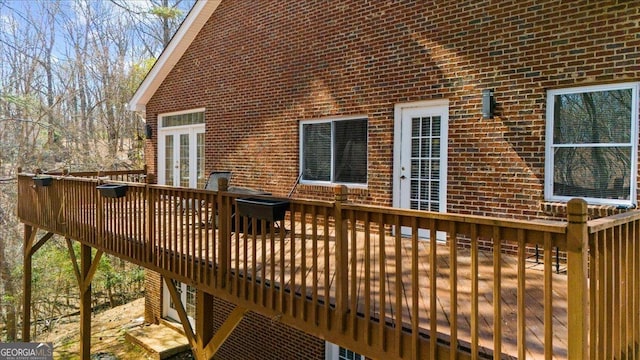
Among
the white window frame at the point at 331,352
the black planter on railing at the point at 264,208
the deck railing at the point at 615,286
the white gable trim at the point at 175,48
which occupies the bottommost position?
the white window frame at the point at 331,352

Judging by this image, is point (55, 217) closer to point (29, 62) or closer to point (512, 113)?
point (512, 113)

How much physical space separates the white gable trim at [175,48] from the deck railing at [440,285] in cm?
528

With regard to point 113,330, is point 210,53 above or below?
above

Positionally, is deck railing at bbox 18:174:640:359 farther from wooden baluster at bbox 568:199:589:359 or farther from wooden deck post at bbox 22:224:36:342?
wooden deck post at bbox 22:224:36:342

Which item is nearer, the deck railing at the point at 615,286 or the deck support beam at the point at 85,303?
the deck railing at the point at 615,286

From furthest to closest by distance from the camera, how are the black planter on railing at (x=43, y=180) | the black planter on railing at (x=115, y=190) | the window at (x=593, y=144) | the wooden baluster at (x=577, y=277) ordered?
the black planter on railing at (x=43, y=180) → the black planter on railing at (x=115, y=190) → the window at (x=593, y=144) → the wooden baluster at (x=577, y=277)

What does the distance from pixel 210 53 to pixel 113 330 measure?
7967 millimetres

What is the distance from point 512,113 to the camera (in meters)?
4.73

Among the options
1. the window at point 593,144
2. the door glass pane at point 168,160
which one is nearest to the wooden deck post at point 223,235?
the window at point 593,144

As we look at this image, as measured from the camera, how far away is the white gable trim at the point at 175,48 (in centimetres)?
885

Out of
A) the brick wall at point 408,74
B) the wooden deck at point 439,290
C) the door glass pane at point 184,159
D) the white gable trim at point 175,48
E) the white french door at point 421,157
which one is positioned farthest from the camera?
the door glass pane at point 184,159

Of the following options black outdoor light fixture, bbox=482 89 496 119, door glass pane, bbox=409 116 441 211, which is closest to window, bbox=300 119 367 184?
door glass pane, bbox=409 116 441 211

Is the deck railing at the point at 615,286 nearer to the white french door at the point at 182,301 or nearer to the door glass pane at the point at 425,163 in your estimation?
the door glass pane at the point at 425,163

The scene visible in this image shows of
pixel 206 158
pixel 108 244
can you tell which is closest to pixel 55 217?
pixel 108 244
